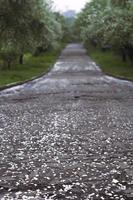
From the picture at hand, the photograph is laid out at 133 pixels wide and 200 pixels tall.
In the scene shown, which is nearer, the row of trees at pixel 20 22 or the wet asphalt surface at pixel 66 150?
the wet asphalt surface at pixel 66 150

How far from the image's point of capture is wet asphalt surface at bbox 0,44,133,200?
11195 millimetres

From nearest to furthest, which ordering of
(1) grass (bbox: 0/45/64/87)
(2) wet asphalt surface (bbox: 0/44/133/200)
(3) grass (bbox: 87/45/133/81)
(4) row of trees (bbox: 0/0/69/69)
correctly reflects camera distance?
(2) wet asphalt surface (bbox: 0/44/133/200)
(4) row of trees (bbox: 0/0/69/69)
(1) grass (bbox: 0/45/64/87)
(3) grass (bbox: 87/45/133/81)

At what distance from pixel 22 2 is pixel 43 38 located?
7.69 m

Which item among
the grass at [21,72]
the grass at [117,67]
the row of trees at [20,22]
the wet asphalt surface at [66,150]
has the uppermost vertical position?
the row of trees at [20,22]

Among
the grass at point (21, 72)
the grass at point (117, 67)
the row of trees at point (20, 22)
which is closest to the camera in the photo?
the row of trees at point (20, 22)

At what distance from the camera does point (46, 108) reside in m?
26.7

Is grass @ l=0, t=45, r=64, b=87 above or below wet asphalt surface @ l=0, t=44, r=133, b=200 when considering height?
below

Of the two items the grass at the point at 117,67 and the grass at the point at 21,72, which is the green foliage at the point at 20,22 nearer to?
the grass at the point at 21,72

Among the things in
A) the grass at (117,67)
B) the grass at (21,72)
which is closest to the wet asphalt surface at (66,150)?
the grass at (21,72)

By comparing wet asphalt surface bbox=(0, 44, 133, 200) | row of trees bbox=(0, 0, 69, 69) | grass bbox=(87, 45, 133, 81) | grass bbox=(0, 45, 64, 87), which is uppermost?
row of trees bbox=(0, 0, 69, 69)

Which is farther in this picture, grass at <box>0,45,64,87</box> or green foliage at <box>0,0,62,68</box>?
grass at <box>0,45,64,87</box>

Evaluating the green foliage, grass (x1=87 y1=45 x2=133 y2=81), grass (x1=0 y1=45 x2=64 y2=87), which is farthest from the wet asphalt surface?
grass (x1=87 y1=45 x2=133 y2=81)

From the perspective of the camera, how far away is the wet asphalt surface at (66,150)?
11.2 m

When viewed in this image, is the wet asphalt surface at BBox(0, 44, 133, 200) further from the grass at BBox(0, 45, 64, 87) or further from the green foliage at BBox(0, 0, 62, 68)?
the grass at BBox(0, 45, 64, 87)
